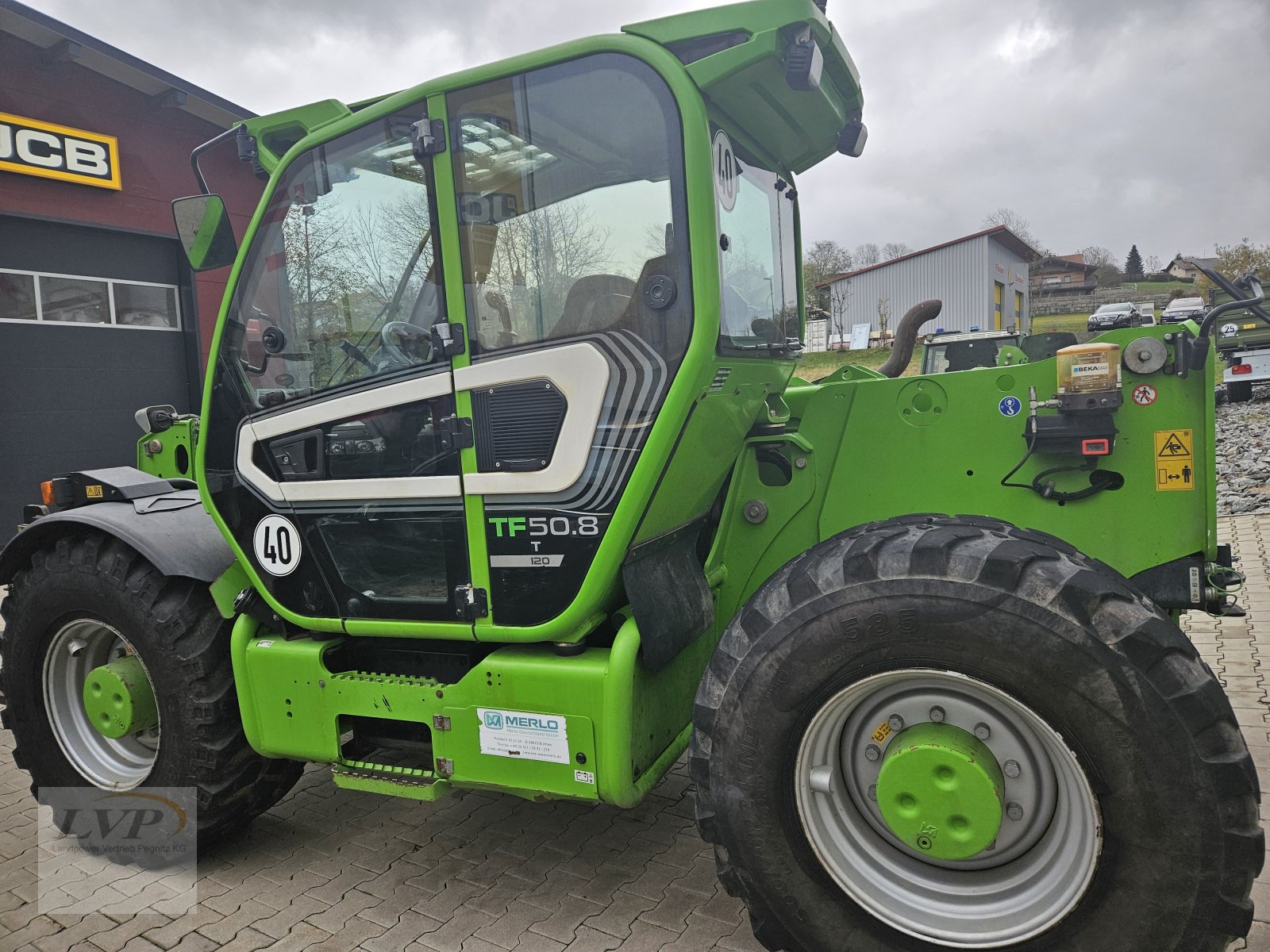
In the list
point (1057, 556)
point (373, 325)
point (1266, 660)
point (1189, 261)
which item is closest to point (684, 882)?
point (1057, 556)

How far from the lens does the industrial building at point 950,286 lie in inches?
1316

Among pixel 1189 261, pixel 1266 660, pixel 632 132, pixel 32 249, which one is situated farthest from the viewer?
pixel 32 249

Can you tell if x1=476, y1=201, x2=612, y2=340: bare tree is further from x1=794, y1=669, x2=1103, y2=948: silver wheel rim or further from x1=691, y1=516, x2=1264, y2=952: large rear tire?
x1=794, y1=669, x2=1103, y2=948: silver wheel rim

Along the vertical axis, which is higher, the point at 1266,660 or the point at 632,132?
the point at 632,132

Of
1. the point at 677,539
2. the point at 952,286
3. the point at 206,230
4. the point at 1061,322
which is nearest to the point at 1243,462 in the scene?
the point at 677,539

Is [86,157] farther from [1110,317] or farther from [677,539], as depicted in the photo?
[1110,317]

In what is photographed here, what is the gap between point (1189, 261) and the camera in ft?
9.38

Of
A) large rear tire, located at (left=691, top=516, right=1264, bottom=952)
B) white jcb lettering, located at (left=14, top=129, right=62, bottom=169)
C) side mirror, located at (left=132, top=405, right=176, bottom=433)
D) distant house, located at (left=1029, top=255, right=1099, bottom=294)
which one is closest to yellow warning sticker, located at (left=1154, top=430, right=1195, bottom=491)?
large rear tire, located at (left=691, top=516, right=1264, bottom=952)

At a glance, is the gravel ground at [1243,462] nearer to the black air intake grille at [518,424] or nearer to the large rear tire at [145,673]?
the black air intake grille at [518,424]

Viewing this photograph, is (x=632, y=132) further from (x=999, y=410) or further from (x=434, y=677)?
(x=434, y=677)

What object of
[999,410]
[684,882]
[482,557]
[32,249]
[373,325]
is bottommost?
[684,882]

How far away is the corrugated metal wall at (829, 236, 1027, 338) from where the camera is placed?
3347 centimetres

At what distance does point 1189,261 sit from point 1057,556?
139cm

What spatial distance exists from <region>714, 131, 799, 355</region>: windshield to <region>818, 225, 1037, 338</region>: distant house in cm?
2984
